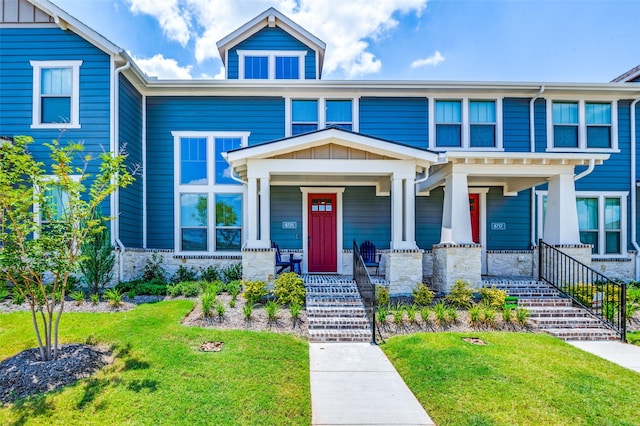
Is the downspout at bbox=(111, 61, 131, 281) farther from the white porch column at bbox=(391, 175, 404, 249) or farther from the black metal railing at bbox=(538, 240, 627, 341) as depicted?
the black metal railing at bbox=(538, 240, 627, 341)

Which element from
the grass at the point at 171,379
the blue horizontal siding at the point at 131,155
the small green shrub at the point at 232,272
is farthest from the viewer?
the small green shrub at the point at 232,272

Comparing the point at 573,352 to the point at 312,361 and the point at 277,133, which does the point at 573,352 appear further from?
the point at 277,133

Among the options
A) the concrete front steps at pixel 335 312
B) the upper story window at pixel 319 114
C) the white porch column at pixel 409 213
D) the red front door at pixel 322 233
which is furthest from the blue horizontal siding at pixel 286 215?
the white porch column at pixel 409 213

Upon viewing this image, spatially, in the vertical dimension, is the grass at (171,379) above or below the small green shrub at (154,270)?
below

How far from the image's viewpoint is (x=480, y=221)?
1096 cm

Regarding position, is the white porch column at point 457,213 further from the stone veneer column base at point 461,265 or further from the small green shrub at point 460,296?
the small green shrub at point 460,296

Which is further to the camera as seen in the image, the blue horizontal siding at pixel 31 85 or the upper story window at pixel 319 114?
the upper story window at pixel 319 114

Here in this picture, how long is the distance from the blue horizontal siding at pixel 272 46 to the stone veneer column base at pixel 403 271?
6.85 metres

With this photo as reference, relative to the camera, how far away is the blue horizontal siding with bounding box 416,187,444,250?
1086 cm

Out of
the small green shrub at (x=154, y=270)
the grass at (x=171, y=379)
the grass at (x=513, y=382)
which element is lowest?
the grass at (x=513, y=382)

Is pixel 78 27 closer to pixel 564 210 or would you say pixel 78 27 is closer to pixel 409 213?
pixel 409 213

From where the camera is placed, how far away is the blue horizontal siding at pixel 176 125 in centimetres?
1063

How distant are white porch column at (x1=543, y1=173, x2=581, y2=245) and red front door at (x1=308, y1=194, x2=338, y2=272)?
570 cm

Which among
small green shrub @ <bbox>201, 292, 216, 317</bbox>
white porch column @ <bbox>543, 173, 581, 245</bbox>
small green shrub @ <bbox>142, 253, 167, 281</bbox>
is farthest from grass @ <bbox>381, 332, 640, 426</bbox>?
small green shrub @ <bbox>142, 253, 167, 281</bbox>
